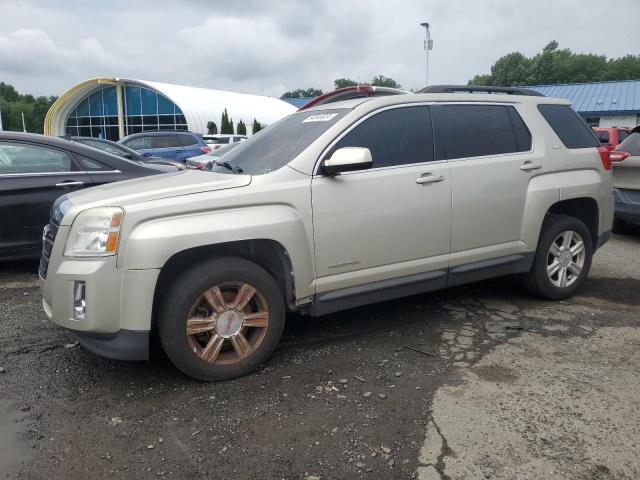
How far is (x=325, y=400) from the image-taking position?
309 cm

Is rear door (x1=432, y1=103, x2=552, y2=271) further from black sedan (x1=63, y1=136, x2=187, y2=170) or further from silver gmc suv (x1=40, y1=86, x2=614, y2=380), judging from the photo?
black sedan (x1=63, y1=136, x2=187, y2=170)

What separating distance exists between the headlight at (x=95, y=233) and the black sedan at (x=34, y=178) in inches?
108

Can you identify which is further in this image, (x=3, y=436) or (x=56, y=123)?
(x=56, y=123)

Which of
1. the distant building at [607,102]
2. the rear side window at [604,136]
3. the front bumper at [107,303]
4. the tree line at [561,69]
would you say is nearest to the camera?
the front bumper at [107,303]

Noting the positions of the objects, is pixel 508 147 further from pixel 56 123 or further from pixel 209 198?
pixel 56 123

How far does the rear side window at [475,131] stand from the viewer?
4.12m

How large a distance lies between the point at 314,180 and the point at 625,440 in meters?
2.28

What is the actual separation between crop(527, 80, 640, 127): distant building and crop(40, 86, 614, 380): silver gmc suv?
110ft

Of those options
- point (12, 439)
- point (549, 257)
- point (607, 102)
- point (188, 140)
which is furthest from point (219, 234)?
point (607, 102)

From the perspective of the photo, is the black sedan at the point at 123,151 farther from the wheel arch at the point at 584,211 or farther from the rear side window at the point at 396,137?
the wheel arch at the point at 584,211

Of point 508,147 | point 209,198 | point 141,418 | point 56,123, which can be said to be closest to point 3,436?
point 141,418

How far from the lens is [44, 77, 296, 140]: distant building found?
3884 centimetres

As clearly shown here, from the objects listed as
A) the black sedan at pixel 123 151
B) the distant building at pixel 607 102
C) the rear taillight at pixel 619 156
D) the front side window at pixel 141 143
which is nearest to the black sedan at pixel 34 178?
the black sedan at pixel 123 151

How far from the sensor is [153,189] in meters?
3.25
